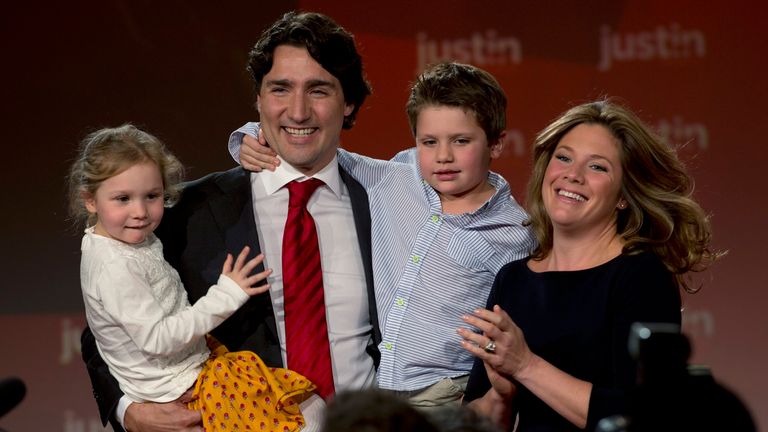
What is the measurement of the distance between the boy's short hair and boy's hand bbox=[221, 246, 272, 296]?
61 centimetres

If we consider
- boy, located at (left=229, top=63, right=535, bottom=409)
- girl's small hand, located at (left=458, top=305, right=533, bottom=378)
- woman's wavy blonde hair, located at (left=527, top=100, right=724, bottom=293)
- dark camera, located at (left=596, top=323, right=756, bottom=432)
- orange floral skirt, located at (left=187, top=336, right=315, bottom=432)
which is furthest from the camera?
boy, located at (left=229, top=63, right=535, bottom=409)

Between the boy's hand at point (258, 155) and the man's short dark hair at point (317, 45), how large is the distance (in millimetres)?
159

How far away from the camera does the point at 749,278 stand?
15.0ft

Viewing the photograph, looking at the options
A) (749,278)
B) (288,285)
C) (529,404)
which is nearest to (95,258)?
(288,285)

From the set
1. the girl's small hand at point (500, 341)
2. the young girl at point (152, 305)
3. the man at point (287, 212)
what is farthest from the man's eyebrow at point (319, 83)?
the girl's small hand at point (500, 341)

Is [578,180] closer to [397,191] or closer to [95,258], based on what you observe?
[397,191]

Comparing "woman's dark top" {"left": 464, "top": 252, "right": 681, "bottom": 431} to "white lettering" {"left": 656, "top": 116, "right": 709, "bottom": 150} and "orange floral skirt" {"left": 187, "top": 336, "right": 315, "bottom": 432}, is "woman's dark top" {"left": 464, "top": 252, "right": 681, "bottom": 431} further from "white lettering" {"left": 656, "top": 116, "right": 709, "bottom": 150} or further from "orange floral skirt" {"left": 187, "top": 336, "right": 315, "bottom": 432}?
"white lettering" {"left": 656, "top": 116, "right": 709, "bottom": 150}

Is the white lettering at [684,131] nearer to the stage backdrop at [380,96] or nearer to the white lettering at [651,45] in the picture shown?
the stage backdrop at [380,96]

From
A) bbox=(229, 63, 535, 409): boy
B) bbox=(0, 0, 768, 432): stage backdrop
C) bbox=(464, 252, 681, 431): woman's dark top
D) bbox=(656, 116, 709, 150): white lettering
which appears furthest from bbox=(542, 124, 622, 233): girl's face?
bbox=(656, 116, 709, 150): white lettering

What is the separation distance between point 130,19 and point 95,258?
2.39 m

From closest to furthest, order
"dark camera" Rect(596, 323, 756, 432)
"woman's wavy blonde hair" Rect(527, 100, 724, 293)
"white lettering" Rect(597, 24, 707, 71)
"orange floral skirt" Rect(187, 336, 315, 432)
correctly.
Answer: "dark camera" Rect(596, 323, 756, 432), "woman's wavy blonde hair" Rect(527, 100, 724, 293), "orange floral skirt" Rect(187, 336, 315, 432), "white lettering" Rect(597, 24, 707, 71)

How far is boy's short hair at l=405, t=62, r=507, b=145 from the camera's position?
2.71 metres

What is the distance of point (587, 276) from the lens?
2.33m

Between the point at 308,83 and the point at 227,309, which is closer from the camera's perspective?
the point at 227,309
